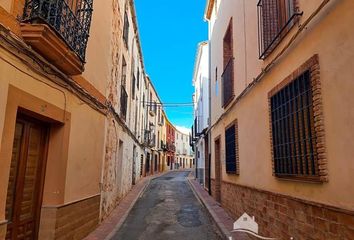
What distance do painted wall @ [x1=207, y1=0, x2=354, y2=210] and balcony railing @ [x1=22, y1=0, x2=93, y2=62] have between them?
3415 mm

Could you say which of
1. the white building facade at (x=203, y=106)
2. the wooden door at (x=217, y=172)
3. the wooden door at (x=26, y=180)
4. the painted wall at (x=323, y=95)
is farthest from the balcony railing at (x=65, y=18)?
the white building facade at (x=203, y=106)

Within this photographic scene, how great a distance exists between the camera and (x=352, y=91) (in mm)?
3193

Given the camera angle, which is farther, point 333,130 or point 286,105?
point 286,105

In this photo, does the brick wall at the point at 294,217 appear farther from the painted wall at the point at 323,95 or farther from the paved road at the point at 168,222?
the paved road at the point at 168,222

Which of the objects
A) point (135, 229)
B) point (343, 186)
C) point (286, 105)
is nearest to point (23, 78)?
point (286, 105)

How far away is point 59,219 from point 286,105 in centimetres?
419

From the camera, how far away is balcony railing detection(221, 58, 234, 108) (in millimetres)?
9227

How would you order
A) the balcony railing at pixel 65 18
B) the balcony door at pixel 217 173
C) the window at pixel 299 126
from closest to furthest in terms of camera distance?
1. the window at pixel 299 126
2. the balcony railing at pixel 65 18
3. the balcony door at pixel 217 173

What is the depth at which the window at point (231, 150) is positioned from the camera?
8.60 m

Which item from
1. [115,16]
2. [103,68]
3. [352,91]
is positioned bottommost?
[352,91]

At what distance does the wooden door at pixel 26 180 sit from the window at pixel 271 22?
422cm

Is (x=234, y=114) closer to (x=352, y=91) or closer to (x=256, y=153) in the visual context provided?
(x=256, y=153)

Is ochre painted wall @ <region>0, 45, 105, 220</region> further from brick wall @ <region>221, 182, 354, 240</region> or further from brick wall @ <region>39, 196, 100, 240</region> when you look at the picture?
brick wall @ <region>221, 182, 354, 240</region>

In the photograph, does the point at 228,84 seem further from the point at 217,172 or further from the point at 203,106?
the point at 203,106
